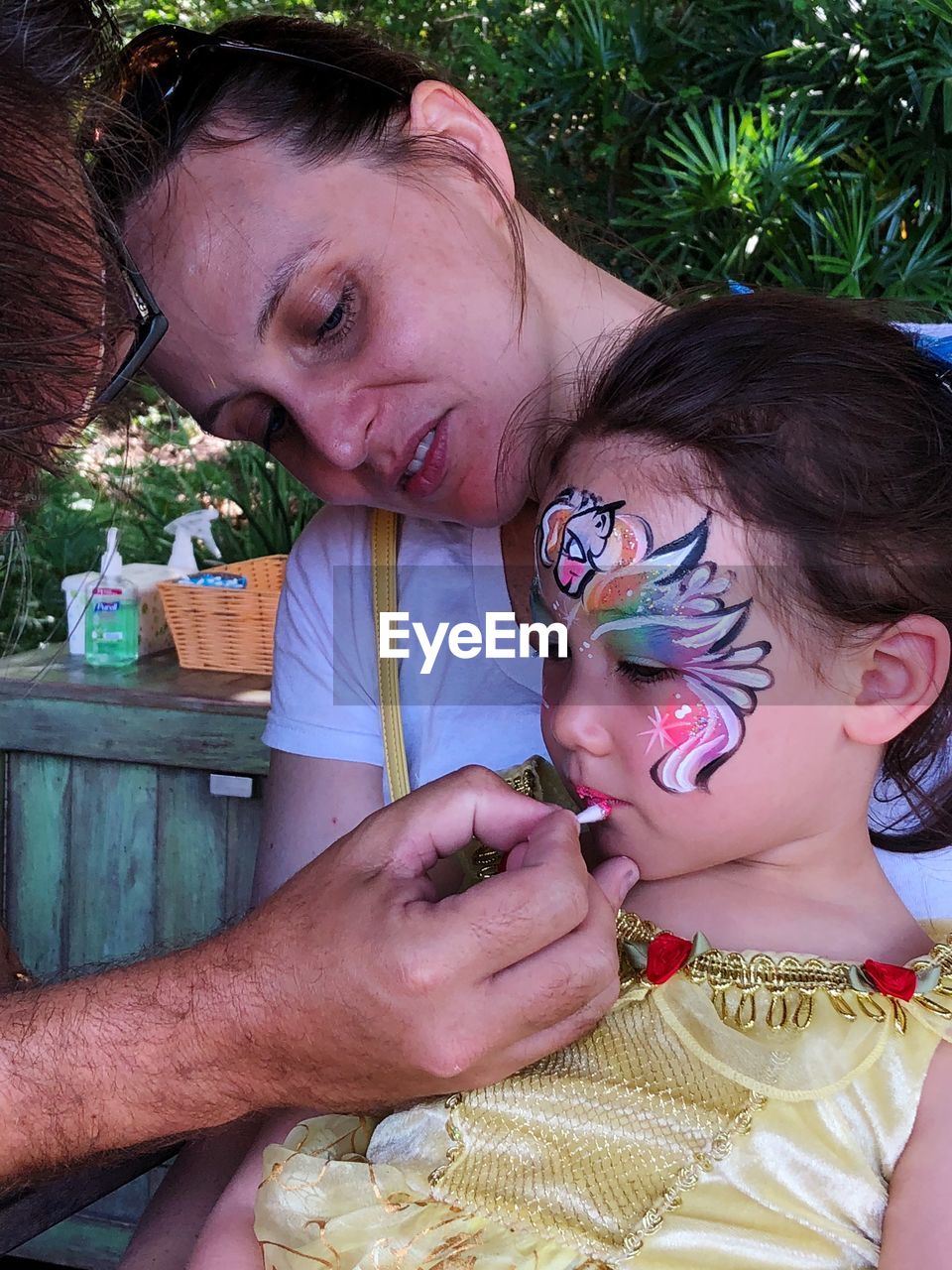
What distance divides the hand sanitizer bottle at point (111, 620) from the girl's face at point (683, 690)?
195 cm

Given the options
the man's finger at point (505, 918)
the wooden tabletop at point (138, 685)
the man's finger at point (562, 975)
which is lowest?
the wooden tabletop at point (138, 685)

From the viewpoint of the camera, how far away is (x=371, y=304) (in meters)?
1.55

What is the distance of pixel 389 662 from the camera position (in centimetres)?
176

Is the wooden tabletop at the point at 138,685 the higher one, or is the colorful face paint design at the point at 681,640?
the colorful face paint design at the point at 681,640

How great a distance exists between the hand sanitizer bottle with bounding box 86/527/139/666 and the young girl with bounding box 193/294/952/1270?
1898mm

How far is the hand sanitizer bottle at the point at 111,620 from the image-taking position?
10.0ft

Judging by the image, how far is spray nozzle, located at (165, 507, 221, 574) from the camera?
3273 mm

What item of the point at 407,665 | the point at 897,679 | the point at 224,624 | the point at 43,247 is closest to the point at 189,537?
the point at 224,624

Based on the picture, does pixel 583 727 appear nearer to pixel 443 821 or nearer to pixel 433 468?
pixel 443 821

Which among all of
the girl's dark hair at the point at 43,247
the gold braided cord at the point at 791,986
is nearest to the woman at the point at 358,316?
the girl's dark hair at the point at 43,247

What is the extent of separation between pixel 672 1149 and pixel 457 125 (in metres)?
1.34

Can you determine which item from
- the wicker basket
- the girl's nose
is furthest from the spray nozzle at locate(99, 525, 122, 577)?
the girl's nose

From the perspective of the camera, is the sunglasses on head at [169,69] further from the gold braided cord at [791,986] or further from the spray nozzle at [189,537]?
the spray nozzle at [189,537]

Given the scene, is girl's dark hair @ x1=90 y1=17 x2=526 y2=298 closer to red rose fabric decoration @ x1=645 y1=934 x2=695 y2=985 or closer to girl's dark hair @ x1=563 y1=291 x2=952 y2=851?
girl's dark hair @ x1=563 y1=291 x2=952 y2=851
